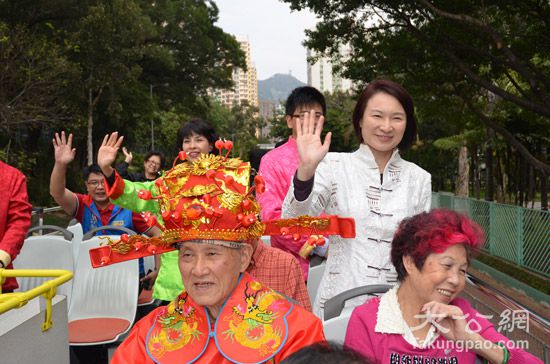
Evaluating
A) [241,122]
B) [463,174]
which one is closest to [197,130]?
[463,174]

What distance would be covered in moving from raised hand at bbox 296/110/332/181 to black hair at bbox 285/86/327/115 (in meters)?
Answer: 1.11

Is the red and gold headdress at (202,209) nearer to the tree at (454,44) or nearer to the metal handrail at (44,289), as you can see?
the metal handrail at (44,289)

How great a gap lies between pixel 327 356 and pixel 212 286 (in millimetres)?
827

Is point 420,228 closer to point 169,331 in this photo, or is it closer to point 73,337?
point 169,331

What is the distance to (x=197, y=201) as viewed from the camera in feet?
6.59

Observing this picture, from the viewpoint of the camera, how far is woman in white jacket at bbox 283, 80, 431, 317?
2.58m

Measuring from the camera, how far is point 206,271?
2012mm

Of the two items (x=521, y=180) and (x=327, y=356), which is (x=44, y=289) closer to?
(x=327, y=356)

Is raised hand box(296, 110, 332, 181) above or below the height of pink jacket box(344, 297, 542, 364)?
above

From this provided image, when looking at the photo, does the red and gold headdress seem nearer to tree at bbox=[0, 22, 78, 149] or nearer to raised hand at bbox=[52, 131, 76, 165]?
raised hand at bbox=[52, 131, 76, 165]

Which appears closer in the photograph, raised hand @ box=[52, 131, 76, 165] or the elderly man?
the elderly man

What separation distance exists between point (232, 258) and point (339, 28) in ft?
31.1

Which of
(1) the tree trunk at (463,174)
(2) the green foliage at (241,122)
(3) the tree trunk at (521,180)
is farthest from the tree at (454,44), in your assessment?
(2) the green foliage at (241,122)

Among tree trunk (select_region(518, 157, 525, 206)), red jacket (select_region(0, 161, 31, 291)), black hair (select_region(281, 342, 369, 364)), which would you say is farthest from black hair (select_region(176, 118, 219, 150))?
tree trunk (select_region(518, 157, 525, 206))
